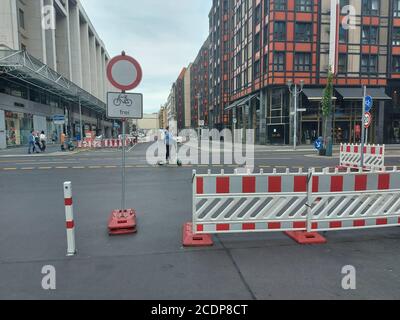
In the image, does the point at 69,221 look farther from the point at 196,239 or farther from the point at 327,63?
the point at 327,63

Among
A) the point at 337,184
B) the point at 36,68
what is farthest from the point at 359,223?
the point at 36,68

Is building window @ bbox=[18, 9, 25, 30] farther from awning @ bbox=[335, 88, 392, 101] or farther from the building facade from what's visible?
awning @ bbox=[335, 88, 392, 101]

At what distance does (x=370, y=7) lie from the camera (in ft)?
110

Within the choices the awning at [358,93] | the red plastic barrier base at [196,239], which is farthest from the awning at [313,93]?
the red plastic barrier base at [196,239]

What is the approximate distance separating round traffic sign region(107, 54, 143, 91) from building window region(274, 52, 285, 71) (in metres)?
30.9

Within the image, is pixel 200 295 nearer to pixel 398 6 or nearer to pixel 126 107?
pixel 126 107

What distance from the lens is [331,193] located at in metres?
4.82

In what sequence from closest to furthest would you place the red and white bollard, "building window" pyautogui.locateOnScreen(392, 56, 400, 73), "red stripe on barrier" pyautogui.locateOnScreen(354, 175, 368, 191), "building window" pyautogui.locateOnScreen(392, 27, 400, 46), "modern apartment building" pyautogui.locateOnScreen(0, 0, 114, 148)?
the red and white bollard < "red stripe on barrier" pyautogui.locateOnScreen(354, 175, 368, 191) < "modern apartment building" pyautogui.locateOnScreen(0, 0, 114, 148) < "building window" pyautogui.locateOnScreen(392, 27, 400, 46) < "building window" pyautogui.locateOnScreen(392, 56, 400, 73)

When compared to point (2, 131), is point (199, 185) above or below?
below

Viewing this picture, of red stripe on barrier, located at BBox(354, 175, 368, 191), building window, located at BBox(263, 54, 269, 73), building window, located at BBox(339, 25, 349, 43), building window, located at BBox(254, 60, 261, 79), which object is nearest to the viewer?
red stripe on barrier, located at BBox(354, 175, 368, 191)

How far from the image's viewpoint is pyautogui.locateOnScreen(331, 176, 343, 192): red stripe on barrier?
4.85 metres

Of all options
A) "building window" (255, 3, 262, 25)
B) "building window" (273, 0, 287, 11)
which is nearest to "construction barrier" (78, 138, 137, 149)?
"building window" (255, 3, 262, 25)

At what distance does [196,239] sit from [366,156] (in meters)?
11.5

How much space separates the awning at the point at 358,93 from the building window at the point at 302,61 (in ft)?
14.7
